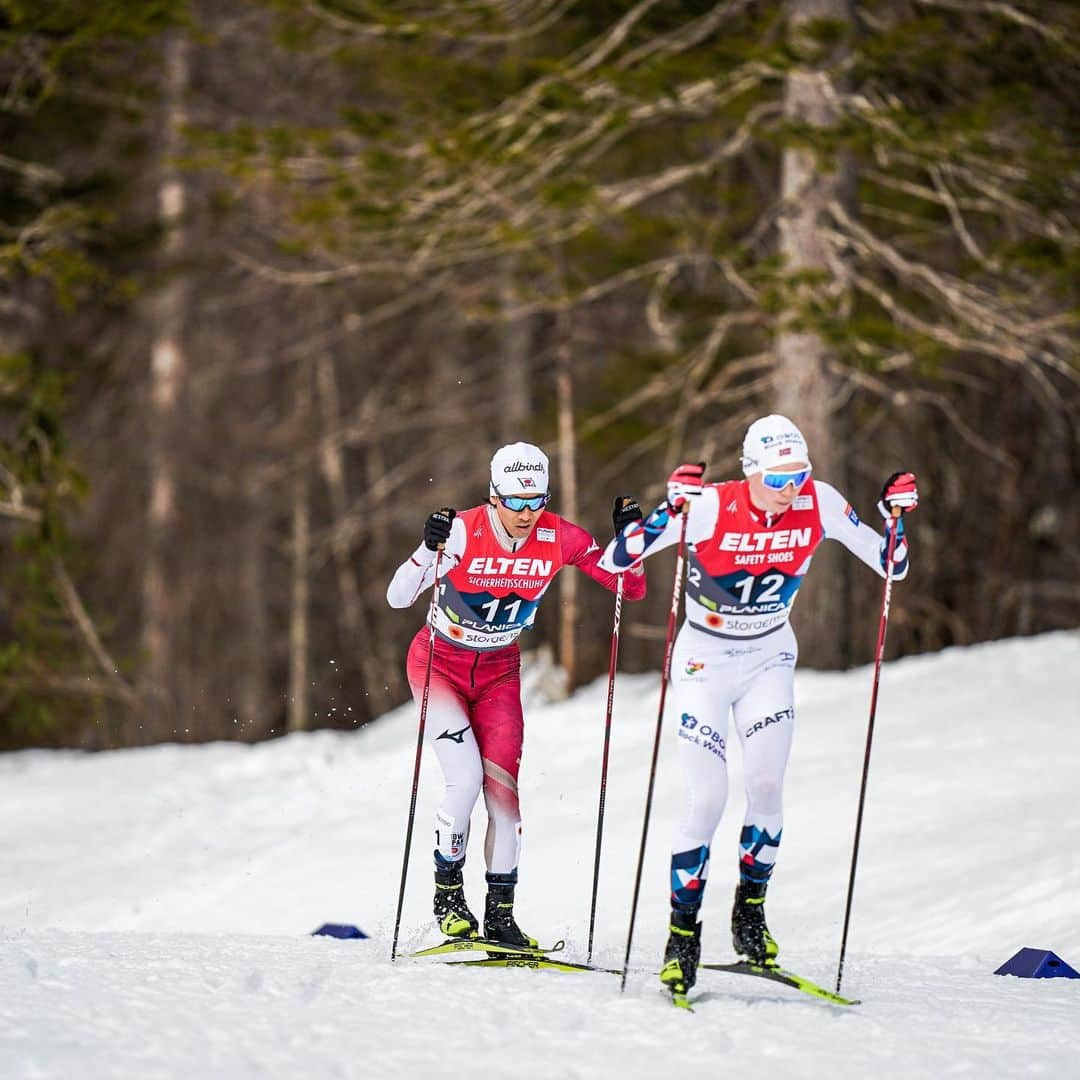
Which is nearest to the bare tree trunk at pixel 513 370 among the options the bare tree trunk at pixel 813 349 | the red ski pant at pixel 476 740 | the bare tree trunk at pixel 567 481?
the bare tree trunk at pixel 567 481

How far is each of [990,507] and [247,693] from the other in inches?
540

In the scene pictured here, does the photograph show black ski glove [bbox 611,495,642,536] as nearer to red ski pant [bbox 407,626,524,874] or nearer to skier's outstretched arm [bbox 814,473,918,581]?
skier's outstretched arm [bbox 814,473,918,581]

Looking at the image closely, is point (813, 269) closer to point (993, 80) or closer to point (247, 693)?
point (993, 80)

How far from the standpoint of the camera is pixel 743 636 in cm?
624

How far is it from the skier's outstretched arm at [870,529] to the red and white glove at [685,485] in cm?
59

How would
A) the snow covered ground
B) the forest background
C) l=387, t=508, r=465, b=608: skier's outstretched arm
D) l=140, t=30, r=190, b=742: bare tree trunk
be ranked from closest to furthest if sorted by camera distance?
the snow covered ground → l=387, t=508, r=465, b=608: skier's outstretched arm → the forest background → l=140, t=30, r=190, b=742: bare tree trunk

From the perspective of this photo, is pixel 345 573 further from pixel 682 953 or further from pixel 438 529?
pixel 682 953

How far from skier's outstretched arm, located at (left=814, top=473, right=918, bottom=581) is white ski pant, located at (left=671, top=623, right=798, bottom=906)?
48 cm

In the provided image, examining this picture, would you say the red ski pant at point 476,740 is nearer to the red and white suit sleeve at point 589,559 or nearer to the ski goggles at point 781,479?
the red and white suit sleeve at point 589,559

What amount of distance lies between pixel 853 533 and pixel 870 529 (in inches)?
4.2

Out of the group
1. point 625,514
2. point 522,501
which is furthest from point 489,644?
point 625,514

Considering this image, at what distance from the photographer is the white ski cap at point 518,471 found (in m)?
6.64

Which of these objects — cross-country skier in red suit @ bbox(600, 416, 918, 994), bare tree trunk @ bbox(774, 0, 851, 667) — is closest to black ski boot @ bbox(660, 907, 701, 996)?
cross-country skier in red suit @ bbox(600, 416, 918, 994)

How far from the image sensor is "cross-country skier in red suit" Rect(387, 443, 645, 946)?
6.77 meters
